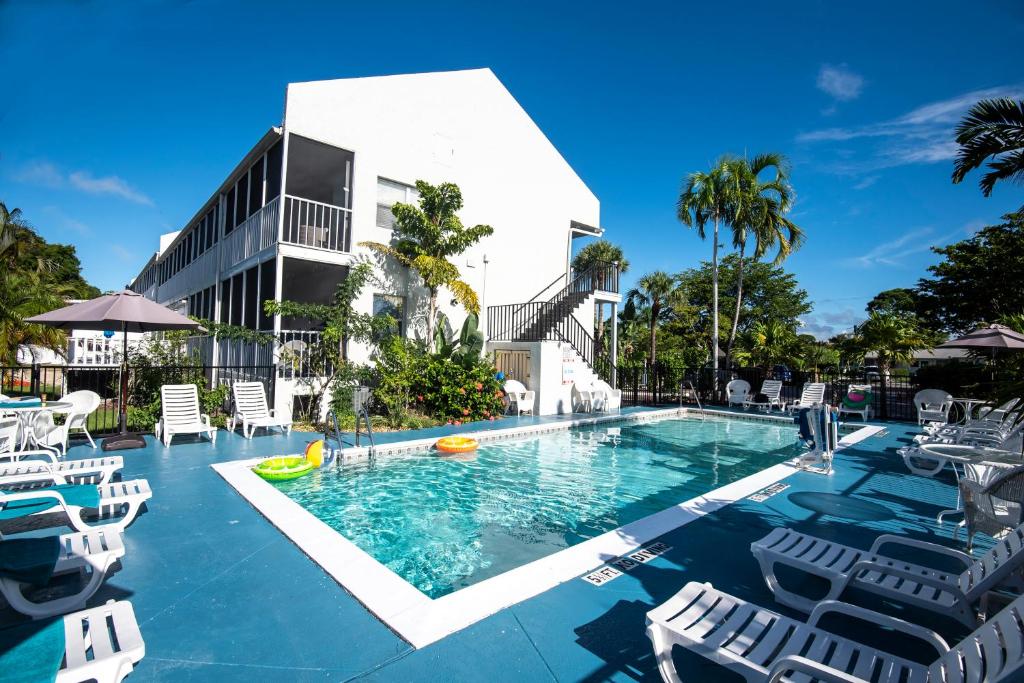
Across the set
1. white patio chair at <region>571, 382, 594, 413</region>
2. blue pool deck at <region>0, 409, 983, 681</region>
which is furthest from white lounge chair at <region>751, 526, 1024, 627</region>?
white patio chair at <region>571, 382, 594, 413</region>

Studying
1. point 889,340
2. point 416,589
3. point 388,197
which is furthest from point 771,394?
point 416,589

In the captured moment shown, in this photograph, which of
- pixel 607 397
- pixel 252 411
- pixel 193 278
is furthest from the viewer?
pixel 193 278

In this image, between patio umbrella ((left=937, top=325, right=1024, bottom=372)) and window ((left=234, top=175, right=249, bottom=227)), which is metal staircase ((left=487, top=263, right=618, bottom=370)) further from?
patio umbrella ((left=937, top=325, right=1024, bottom=372))

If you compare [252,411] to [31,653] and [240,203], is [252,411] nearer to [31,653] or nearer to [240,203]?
[240,203]

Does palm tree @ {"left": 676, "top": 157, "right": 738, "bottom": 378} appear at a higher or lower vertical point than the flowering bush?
higher

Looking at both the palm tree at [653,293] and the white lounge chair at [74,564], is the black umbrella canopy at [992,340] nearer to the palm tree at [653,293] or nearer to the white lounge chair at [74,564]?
the white lounge chair at [74,564]

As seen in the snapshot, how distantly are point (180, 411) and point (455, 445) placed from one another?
5.35 meters

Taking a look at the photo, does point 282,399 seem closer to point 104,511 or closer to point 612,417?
point 104,511

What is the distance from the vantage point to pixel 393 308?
13977 mm

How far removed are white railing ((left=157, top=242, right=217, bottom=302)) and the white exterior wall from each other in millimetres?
6987

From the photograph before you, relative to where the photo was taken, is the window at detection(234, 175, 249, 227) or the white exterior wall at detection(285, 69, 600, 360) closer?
the white exterior wall at detection(285, 69, 600, 360)

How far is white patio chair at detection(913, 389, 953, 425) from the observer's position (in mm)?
12391

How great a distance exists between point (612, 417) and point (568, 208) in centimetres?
980

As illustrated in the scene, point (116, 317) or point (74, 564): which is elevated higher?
point (116, 317)
